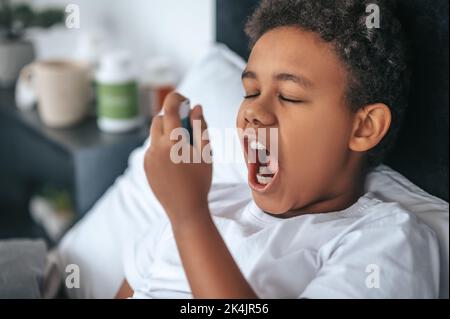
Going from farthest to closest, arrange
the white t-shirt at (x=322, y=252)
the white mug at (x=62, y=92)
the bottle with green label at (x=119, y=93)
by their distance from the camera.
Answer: the white mug at (x=62, y=92), the bottle with green label at (x=119, y=93), the white t-shirt at (x=322, y=252)

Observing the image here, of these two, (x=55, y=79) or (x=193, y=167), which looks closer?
(x=193, y=167)

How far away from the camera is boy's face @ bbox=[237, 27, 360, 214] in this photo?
614mm

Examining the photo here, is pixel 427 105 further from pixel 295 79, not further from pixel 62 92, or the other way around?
pixel 62 92

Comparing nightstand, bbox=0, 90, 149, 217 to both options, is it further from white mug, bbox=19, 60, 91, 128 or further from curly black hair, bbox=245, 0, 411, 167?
curly black hair, bbox=245, 0, 411, 167

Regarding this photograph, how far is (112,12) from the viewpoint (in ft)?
4.42

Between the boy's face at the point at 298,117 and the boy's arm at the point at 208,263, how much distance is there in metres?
0.08

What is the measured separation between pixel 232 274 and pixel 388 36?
0.94ft

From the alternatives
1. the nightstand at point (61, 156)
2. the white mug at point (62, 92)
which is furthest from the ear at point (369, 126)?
the white mug at point (62, 92)

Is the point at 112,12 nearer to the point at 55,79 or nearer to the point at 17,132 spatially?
the point at 55,79

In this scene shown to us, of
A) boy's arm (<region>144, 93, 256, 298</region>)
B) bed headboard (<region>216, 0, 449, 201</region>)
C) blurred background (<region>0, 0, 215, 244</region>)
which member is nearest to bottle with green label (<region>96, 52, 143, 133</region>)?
blurred background (<region>0, 0, 215, 244</region>)

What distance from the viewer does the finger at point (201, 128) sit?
66 cm

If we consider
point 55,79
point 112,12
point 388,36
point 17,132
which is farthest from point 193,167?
point 17,132

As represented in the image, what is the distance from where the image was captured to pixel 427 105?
26.3 inches

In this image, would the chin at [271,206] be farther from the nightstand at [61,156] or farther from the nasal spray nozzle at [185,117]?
the nightstand at [61,156]
